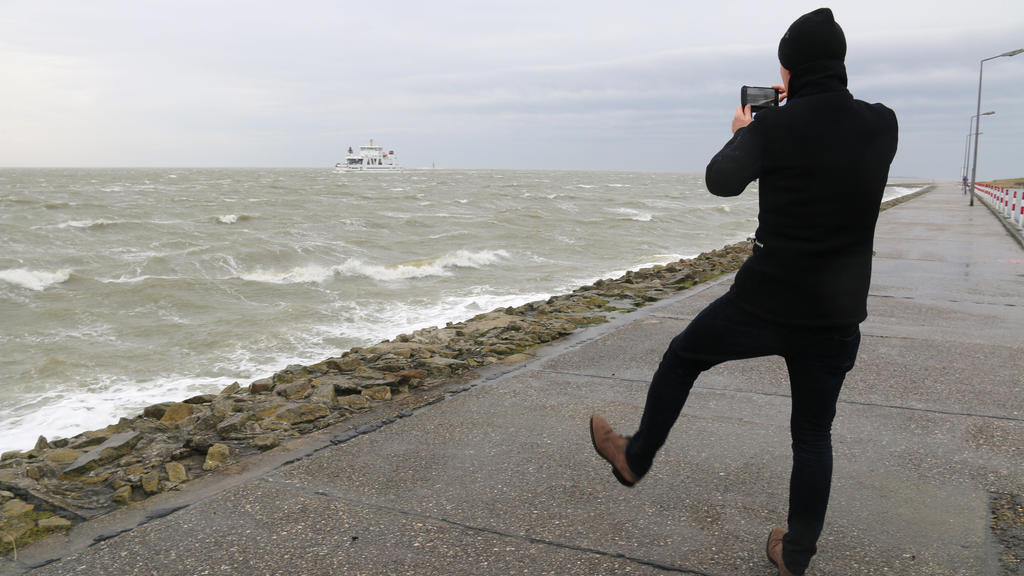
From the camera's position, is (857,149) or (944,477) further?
(944,477)

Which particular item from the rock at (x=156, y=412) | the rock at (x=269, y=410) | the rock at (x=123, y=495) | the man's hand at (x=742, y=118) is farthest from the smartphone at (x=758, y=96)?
the rock at (x=156, y=412)

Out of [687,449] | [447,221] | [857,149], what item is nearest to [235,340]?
[687,449]

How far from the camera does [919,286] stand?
378 inches

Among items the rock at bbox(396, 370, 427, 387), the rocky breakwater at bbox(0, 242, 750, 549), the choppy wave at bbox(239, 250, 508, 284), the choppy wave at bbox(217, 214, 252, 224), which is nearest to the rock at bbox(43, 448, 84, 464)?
the rocky breakwater at bbox(0, 242, 750, 549)

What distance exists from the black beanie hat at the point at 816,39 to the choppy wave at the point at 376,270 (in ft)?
48.2

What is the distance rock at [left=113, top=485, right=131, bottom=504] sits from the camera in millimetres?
3439

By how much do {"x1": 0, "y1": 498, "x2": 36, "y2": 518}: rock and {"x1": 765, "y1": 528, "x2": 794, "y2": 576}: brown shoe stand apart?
2.96m

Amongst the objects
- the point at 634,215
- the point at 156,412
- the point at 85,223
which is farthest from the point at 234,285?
the point at 634,215

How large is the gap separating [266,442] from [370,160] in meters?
134

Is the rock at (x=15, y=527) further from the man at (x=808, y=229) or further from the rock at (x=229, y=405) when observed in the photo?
the man at (x=808, y=229)

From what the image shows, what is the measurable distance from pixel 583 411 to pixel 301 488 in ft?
5.71

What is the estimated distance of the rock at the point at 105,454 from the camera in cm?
405

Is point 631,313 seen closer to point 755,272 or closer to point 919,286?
point 919,286

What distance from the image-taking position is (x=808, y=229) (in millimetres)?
2287
